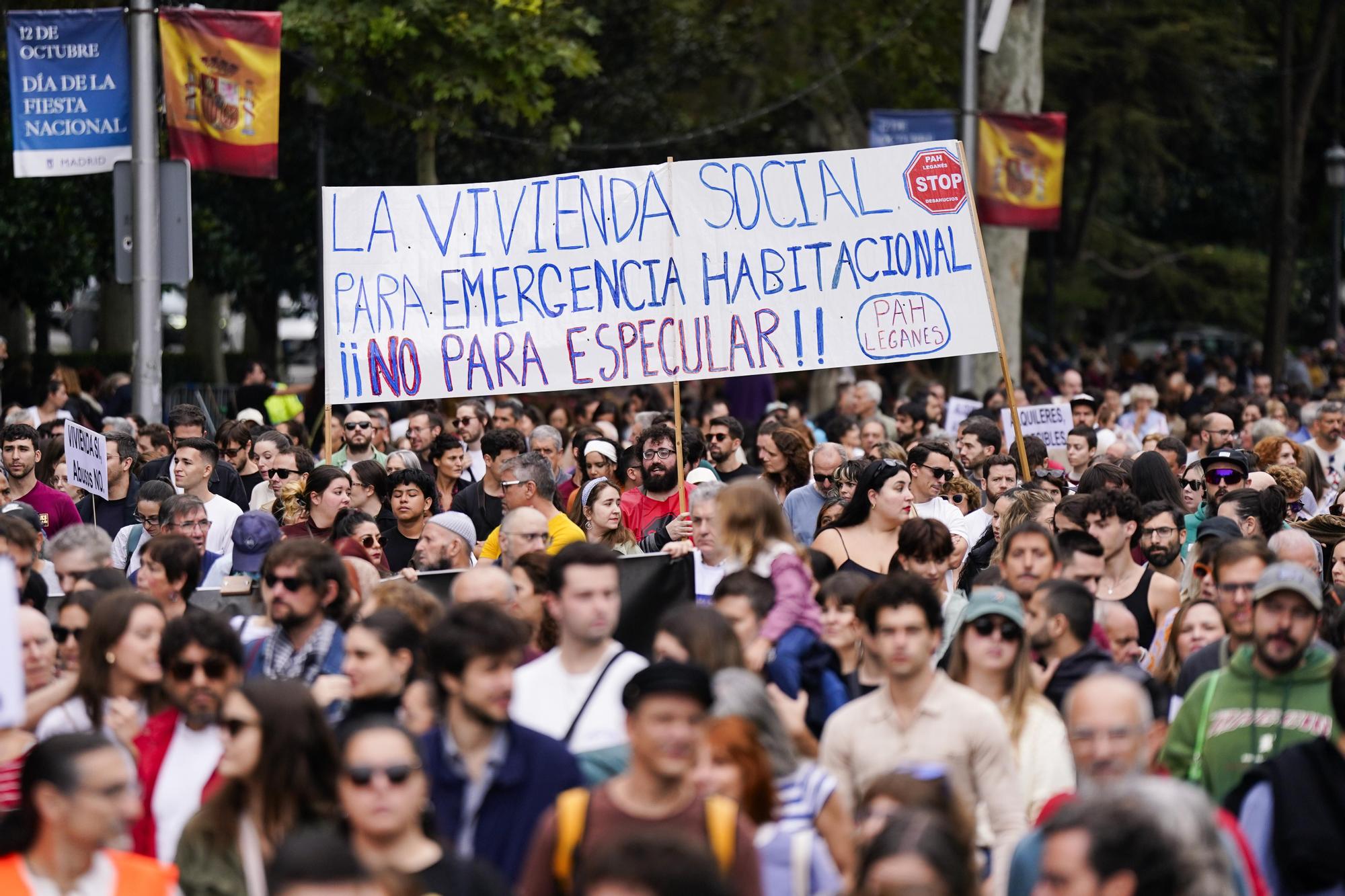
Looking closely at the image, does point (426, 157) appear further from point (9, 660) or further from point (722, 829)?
point (722, 829)

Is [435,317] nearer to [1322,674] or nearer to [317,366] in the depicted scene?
[1322,674]

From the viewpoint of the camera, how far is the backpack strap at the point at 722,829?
4.62 meters

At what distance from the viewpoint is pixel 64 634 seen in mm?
6965

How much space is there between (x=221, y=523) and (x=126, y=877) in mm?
5488

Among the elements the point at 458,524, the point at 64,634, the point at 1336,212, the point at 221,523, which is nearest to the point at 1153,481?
the point at 458,524

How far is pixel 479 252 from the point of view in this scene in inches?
448

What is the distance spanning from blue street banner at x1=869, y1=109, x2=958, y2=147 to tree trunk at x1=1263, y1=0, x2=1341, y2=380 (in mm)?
11457

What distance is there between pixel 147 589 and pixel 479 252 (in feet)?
13.4

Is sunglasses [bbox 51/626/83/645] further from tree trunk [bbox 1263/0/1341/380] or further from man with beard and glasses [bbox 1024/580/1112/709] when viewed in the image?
tree trunk [bbox 1263/0/1341/380]

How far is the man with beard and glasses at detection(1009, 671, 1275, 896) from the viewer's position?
16.0 feet

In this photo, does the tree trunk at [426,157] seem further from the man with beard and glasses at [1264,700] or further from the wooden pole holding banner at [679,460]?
the man with beard and glasses at [1264,700]

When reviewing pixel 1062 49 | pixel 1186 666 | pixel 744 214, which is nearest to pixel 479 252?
pixel 744 214

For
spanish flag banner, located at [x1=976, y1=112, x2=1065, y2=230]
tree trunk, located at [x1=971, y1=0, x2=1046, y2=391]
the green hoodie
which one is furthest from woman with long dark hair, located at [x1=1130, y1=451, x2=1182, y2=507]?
tree trunk, located at [x1=971, y1=0, x2=1046, y2=391]

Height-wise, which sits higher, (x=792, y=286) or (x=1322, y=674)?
(x=792, y=286)
